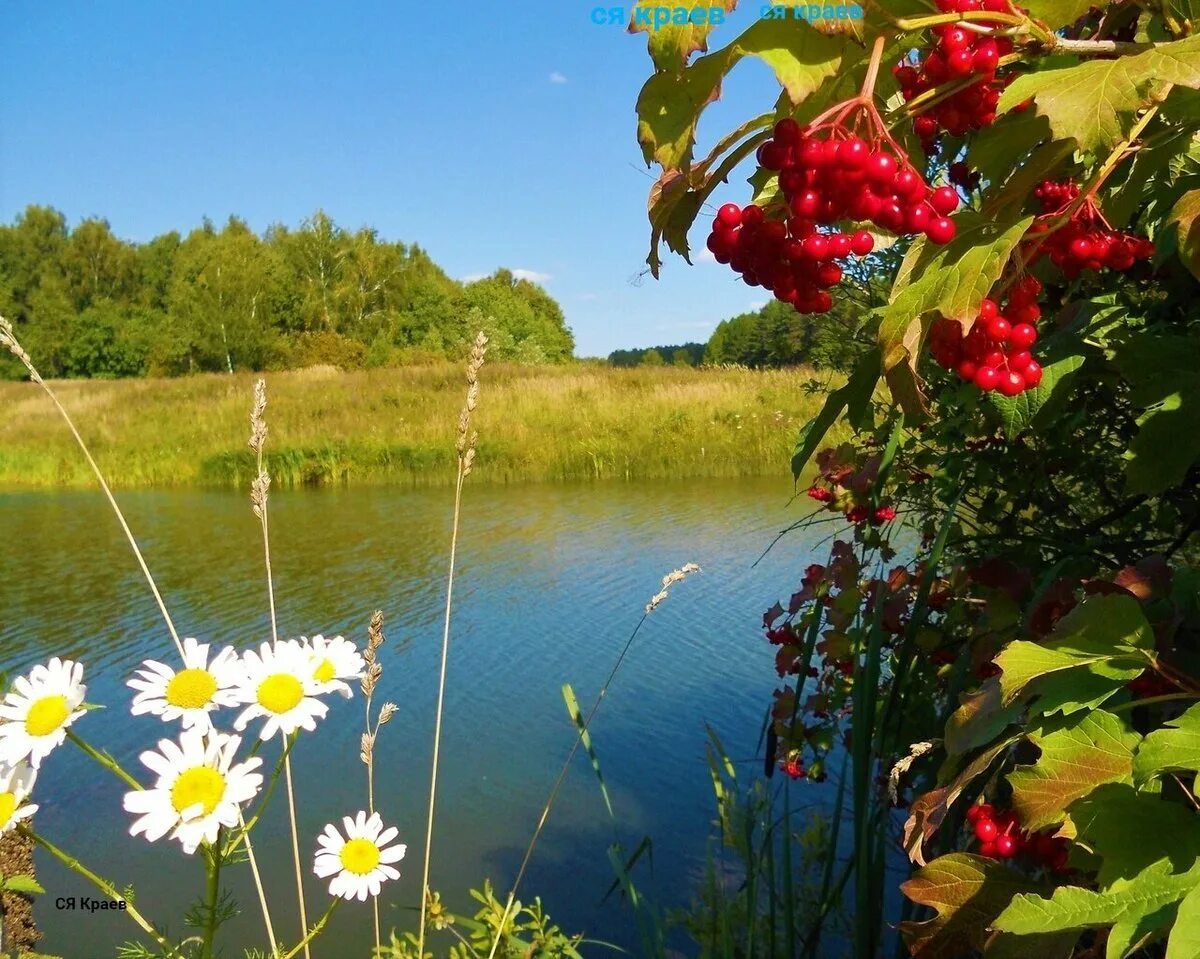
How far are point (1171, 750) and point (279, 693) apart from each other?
31.9 inches

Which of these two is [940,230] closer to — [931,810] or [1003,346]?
[1003,346]

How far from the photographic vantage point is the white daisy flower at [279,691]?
99 cm

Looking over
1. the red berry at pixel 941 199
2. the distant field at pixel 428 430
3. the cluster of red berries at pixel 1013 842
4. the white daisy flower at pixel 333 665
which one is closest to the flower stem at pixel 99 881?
the white daisy flower at pixel 333 665

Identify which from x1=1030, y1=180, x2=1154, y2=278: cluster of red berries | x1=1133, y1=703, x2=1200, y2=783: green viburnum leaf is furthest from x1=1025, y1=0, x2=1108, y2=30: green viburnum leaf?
x1=1133, y1=703, x2=1200, y2=783: green viburnum leaf

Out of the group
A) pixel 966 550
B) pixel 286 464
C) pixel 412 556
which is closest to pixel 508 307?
pixel 286 464

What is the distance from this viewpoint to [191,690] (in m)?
0.99

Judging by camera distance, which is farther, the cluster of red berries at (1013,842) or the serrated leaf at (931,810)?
the cluster of red berries at (1013,842)

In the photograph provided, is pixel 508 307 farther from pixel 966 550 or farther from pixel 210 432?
pixel 966 550

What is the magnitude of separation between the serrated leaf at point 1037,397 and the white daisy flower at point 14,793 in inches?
43.2

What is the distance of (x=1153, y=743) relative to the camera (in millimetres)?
673

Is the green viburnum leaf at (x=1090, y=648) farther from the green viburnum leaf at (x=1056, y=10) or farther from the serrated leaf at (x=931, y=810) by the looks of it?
the green viburnum leaf at (x=1056, y=10)

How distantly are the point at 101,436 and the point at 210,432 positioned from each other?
5.07 feet

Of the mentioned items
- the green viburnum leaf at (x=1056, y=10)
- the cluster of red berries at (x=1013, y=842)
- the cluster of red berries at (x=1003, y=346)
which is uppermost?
the green viburnum leaf at (x=1056, y=10)

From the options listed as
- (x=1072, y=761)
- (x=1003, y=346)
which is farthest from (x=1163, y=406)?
(x=1072, y=761)
